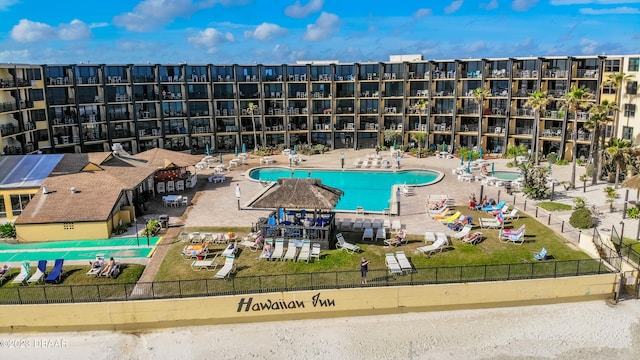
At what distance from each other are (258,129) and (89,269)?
3779 cm

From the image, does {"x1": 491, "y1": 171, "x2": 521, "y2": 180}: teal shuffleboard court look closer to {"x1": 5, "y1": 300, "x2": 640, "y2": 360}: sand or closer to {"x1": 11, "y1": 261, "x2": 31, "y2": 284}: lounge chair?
{"x1": 5, "y1": 300, "x2": 640, "y2": 360}: sand

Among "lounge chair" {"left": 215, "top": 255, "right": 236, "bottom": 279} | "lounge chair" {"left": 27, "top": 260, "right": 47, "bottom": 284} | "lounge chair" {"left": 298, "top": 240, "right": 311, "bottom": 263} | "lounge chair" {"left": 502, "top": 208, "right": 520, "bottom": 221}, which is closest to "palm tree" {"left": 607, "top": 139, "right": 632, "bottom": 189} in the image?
"lounge chair" {"left": 502, "top": 208, "right": 520, "bottom": 221}

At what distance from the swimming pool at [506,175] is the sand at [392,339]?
22662mm

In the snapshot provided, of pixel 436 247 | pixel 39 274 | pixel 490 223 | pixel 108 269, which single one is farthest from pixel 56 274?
pixel 490 223

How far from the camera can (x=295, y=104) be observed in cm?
6212

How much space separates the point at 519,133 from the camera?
5447 centimetres

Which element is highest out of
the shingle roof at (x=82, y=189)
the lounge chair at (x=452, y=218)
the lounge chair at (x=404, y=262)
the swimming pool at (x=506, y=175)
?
the shingle roof at (x=82, y=189)

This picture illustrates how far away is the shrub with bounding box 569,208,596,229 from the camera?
3089 cm

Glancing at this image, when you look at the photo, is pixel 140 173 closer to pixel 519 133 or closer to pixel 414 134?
pixel 414 134

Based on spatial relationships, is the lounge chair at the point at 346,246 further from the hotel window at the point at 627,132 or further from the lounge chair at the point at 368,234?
the hotel window at the point at 627,132

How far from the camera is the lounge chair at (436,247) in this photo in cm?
2728

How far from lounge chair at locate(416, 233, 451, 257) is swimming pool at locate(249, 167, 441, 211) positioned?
31.6ft

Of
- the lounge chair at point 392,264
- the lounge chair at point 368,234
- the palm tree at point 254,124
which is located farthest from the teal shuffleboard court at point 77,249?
the palm tree at point 254,124

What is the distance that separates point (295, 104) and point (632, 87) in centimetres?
3460
